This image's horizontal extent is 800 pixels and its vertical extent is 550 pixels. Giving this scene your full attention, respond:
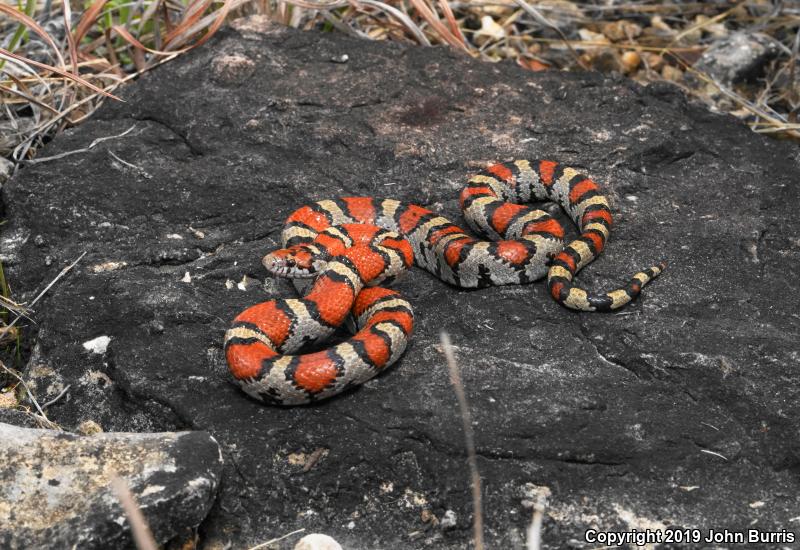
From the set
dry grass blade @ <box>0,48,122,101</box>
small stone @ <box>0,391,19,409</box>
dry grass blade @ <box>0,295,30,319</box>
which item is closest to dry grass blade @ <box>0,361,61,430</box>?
small stone @ <box>0,391,19,409</box>

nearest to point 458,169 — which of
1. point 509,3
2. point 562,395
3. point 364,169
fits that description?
point 364,169

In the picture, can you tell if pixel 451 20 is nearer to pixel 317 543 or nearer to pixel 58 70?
pixel 58 70

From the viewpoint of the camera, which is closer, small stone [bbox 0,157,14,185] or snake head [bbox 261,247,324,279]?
snake head [bbox 261,247,324,279]

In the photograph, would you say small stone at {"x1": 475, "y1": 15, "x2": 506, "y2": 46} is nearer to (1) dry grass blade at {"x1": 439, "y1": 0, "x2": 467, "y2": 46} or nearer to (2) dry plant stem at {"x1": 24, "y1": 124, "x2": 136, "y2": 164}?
(1) dry grass blade at {"x1": 439, "y1": 0, "x2": 467, "y2": 46}

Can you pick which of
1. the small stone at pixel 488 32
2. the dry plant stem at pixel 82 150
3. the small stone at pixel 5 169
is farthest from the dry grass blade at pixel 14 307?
the small stone at pixel 488 32

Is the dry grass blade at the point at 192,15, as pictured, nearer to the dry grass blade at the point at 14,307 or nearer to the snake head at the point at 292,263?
the snake head at the point at 292,263

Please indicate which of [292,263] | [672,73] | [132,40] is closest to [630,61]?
[672,73]

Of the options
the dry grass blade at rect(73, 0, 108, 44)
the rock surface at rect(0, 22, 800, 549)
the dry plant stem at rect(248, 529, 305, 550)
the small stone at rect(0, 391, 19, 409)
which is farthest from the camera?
the dry grass blade at rect(73, 0, 108, 44)

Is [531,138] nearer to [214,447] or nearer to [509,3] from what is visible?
[509,3]
